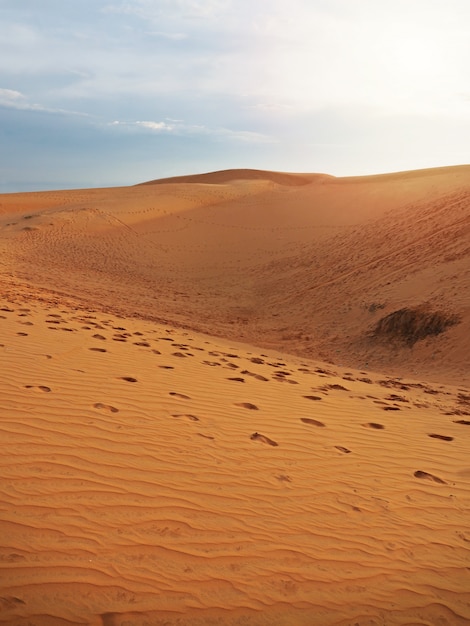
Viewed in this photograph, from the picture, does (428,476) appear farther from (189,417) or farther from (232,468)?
A: (189,417)

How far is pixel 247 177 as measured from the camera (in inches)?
Result: 2437

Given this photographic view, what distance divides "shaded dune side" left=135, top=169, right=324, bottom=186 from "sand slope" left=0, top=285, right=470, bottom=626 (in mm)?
56204

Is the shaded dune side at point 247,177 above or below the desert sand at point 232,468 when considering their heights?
above

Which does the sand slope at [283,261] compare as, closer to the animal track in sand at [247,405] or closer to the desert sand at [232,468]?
the desert sand at [232,468]

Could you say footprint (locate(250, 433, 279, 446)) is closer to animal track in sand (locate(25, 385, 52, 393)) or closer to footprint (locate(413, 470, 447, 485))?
footprint (locate(413, 470, 447, 485))

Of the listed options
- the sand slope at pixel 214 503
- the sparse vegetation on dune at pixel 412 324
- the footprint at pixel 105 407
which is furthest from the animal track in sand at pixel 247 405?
the sparse vegetation on dune at pixel 412 324

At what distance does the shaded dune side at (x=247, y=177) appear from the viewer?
6072cm

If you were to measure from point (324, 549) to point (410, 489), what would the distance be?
1296mm

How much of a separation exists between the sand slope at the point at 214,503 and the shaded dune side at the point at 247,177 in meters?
56.2

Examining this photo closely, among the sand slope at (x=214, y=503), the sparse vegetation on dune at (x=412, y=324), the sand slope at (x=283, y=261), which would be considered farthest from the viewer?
the sand slope at (x=283, y=261)

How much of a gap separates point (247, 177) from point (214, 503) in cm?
6070

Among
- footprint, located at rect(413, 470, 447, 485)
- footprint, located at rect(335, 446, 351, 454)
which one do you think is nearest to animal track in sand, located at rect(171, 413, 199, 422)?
footprint, located at rect(335, 446, 351, 454)

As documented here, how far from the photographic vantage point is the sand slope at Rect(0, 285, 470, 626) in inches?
108

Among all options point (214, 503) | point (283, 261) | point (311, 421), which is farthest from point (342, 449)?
point (283, 261)
